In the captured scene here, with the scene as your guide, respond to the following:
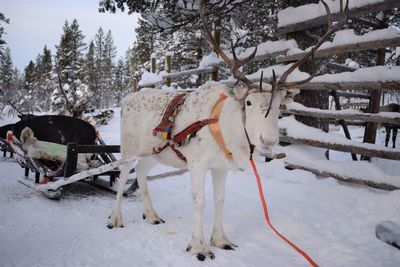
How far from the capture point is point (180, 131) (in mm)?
3475

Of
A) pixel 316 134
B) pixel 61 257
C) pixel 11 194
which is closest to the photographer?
pixel 61 257

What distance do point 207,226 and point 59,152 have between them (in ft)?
10.5

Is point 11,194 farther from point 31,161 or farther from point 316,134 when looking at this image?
point 316,134

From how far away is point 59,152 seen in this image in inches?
220

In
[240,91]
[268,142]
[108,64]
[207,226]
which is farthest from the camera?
[108,64]

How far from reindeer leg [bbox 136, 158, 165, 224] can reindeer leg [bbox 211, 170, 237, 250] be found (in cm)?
89

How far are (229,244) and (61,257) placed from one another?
5.32 feet

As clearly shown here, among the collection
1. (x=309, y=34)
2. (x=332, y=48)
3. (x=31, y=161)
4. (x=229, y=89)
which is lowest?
(x=31, y=161)

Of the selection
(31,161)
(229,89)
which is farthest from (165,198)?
(229,89)

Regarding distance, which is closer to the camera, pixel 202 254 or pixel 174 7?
pixel 202 254

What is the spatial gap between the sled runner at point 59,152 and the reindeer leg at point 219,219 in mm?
1406

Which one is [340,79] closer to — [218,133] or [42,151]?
[218,133]

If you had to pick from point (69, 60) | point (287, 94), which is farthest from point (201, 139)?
point (69, 60)

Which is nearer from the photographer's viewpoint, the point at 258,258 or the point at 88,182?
the point at 258,258
